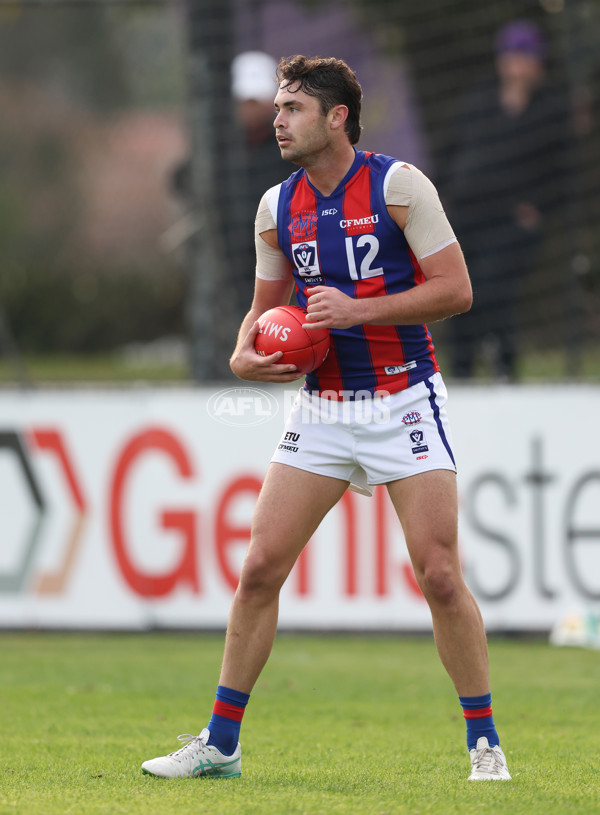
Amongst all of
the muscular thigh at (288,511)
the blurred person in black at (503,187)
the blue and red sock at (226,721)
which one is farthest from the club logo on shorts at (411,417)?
the blurred person in black at (503,187)

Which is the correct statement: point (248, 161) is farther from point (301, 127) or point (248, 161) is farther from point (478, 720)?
point (478, 720)

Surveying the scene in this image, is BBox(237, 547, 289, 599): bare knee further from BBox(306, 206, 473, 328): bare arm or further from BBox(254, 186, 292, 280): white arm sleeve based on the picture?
BBox(254, 186, 292, 280): white arm sleeve

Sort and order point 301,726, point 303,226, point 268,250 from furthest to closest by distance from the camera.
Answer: point 301,726 → point 268,250 → point 303,226

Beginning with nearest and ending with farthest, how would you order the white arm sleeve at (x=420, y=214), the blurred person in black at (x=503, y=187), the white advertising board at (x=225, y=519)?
the white arm sleeve at (x=420, y=214)
the white advertising board at (x=225, y=519)
the blurred person in black at (x=503, y=187)

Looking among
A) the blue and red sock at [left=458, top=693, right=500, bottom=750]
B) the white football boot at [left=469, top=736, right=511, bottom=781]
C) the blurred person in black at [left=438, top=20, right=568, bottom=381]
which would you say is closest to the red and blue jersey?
the blue and red sock at [left=458, top=693, right=500, bottom=750]

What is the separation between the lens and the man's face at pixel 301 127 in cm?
472

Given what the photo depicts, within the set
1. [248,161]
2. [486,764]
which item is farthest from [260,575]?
[248,161]

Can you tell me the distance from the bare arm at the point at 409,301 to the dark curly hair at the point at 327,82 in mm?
439

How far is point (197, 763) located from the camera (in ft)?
15.6

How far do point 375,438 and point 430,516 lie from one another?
→ 1.15 ft

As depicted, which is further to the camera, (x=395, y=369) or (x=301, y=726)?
(x=301, y=726)

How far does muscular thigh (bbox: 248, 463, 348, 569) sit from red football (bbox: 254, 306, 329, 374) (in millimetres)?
405

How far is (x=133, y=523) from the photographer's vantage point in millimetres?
9164

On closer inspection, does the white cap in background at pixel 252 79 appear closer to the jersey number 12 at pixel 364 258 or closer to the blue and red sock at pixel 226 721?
the jersey number 12 at pixel 364 258
